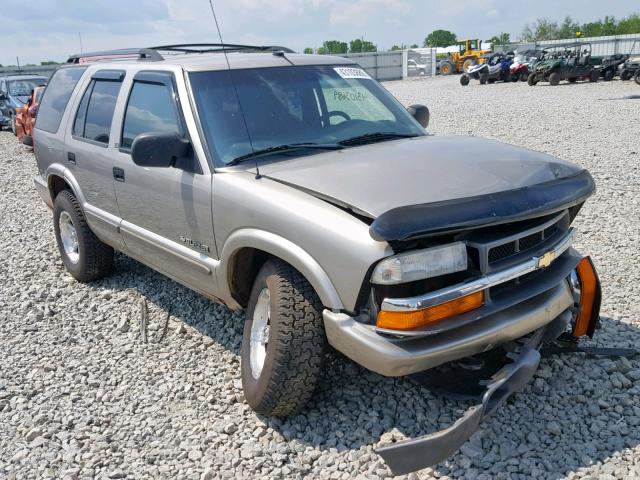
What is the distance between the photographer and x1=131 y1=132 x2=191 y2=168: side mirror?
11.5ft

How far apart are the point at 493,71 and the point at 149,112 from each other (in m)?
29.7

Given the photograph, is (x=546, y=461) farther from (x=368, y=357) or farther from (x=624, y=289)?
(x=624, y=289)

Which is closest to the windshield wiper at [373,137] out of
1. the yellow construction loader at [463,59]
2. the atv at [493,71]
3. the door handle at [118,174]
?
the door handle at [118,174]

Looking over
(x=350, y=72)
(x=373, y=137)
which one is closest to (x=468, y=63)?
(x=350, y=72)

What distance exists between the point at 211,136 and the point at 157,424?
1.67 meters

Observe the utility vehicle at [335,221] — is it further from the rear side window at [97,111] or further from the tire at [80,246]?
the tire at [80,246]

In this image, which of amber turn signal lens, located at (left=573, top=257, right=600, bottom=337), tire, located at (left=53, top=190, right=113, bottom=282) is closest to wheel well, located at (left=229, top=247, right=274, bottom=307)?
amber turn signal lens, located at (left=573, top=257, right=600, bottom=337)

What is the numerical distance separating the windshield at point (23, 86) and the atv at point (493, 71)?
21.2m

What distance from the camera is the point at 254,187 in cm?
327

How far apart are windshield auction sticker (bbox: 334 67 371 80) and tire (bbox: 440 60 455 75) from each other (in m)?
42.0

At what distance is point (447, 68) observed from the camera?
44.5m

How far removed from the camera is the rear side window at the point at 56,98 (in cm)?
542

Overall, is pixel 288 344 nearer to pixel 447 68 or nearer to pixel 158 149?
pixel 158 149

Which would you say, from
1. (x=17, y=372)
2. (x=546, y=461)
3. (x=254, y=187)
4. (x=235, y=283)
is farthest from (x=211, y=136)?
(x=546, y=461)
